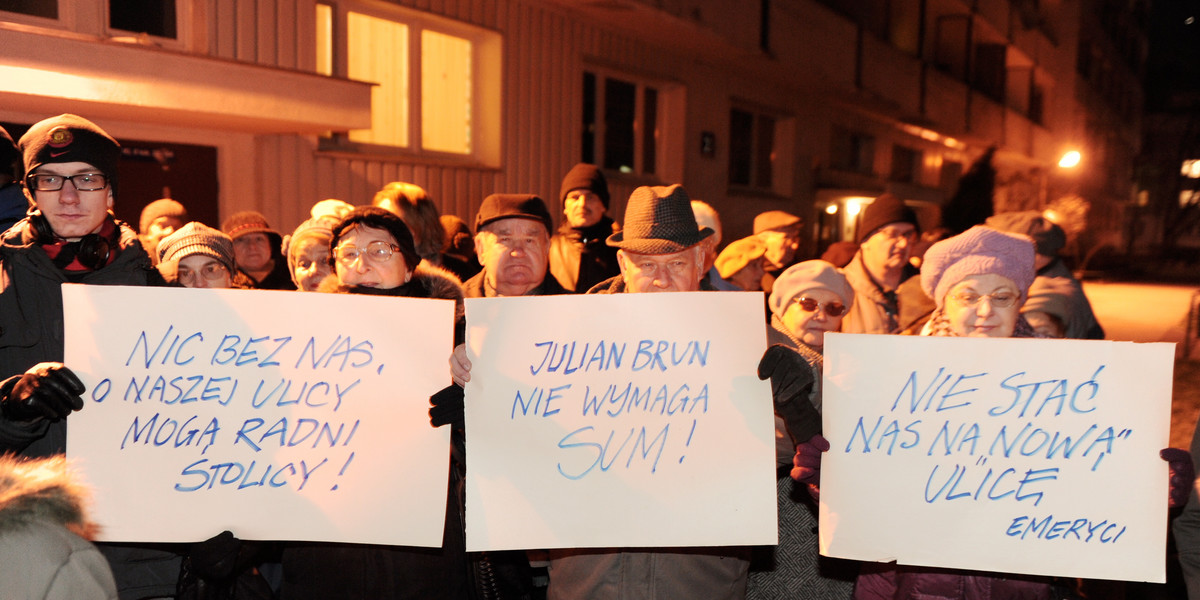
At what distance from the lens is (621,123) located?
10305 millimetres

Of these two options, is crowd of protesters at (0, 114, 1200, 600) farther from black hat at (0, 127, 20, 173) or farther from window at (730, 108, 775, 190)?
window at (730, 108, 775, 190)

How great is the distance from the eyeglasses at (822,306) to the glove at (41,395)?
2.12 meters

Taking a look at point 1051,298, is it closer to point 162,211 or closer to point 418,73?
Result: point 162,211

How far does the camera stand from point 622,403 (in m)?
2.12

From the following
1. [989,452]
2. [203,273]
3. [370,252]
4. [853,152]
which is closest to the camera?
[989,452]

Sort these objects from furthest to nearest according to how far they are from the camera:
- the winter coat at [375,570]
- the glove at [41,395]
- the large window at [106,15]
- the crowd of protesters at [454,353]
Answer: the large window at [106,15] < the winter coat at [375,570] < the crowd of protesters at [454,353] < the glove at [41,395]

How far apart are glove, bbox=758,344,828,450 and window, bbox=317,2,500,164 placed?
533 centimetres

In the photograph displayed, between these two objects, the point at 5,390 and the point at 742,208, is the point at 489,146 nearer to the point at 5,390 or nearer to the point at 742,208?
the point at 742,208

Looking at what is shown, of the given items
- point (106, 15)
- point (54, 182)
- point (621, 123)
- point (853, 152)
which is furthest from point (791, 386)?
point (853, 152)

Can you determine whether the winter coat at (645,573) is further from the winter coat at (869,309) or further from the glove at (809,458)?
the winter coat at (869,309)

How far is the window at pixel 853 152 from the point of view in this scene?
16250 mm

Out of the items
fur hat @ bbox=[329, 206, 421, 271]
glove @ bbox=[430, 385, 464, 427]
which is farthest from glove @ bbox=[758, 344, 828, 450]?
fur hat @ bbox=[329, 206, 421, 271]

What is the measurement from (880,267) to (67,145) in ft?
11.0

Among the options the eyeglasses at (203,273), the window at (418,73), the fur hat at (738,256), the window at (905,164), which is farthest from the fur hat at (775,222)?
the window at (905,164)
